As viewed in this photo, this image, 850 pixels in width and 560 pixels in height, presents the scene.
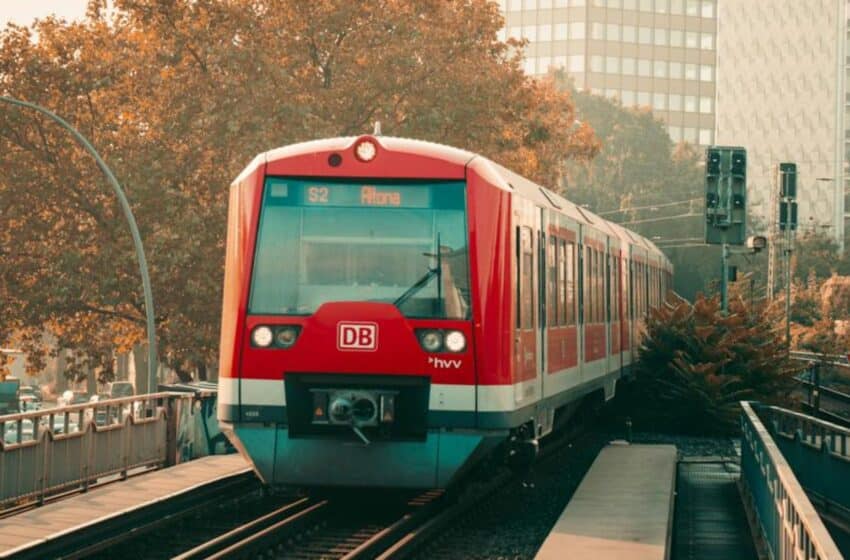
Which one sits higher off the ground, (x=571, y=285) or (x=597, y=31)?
(x=597, y=31)

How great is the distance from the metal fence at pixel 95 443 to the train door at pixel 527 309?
16.0ft

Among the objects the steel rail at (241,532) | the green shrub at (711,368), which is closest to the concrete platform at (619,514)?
the steel rail at (241,532)

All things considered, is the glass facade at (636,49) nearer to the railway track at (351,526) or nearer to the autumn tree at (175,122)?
the autumn tree at (175,122)

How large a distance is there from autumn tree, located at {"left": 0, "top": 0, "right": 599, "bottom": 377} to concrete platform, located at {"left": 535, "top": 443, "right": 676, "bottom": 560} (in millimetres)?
19490

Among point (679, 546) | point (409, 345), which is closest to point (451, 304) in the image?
point (409, 345)

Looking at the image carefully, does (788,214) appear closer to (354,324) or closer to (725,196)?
(725,196)

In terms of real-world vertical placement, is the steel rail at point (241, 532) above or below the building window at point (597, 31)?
below

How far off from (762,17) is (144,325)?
12314cm

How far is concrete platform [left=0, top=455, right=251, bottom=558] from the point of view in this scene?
13.1 meters

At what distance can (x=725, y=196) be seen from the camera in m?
27.1

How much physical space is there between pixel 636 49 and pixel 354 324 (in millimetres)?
134348

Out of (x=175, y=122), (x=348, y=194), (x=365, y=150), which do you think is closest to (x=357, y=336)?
(x=348, y=194)

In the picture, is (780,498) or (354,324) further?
(354,324)

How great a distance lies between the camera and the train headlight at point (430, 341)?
553 inches
